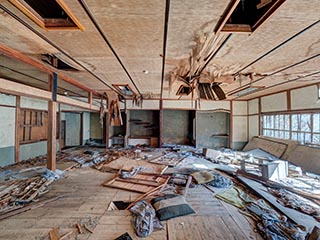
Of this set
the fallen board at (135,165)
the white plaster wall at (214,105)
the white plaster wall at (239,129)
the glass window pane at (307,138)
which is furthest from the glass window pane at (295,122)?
the fallen board at (135,165)

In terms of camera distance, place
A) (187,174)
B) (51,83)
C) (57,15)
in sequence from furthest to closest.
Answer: (187,174) → (51,83) → (57,15)

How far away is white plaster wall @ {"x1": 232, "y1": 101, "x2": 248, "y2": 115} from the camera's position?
31.8 ft

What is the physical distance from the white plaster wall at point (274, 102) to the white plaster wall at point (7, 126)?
9966 millimetres

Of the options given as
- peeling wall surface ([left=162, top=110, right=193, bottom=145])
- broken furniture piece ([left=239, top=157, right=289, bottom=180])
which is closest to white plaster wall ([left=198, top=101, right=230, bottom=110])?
peeling wall surface ([left=162, top=110, right=193, bottom=145])

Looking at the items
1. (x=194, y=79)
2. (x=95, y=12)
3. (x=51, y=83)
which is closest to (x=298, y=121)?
(x=194, y=79)

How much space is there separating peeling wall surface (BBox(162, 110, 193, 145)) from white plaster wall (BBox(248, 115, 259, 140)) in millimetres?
3198

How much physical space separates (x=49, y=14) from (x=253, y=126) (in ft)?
31.1

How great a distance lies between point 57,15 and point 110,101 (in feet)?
19.8

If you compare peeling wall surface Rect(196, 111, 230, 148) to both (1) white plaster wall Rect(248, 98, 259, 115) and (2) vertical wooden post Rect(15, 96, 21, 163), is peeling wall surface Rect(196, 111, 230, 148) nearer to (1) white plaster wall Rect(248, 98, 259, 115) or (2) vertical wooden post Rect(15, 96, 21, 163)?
(1) white plaster wall Rect(248, 98, 259, 115)

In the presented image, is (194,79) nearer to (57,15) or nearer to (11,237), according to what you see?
(57,15)

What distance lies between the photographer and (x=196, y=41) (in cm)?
284

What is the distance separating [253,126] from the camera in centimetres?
930

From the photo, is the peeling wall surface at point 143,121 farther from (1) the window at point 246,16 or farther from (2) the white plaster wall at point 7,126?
(1) the window at point 246,16

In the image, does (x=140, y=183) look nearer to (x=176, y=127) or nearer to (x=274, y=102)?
(x=274, y=102)
